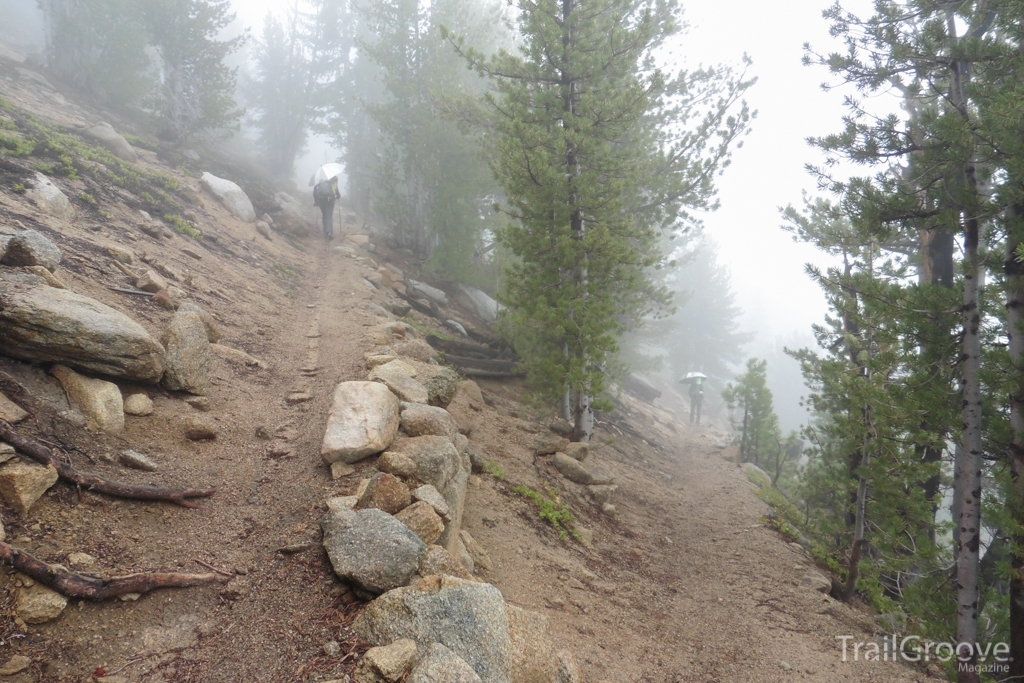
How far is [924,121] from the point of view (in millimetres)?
4820

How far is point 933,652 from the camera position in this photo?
5074 millimetres

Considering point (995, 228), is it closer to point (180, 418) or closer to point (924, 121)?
point (924, 121)

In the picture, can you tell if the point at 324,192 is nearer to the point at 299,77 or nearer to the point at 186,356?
the point at 186,356

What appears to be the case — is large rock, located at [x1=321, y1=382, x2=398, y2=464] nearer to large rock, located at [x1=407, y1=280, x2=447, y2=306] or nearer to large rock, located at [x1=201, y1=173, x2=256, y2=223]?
large rock, located at [x1=407, y1=280, x2=447, y2=306]

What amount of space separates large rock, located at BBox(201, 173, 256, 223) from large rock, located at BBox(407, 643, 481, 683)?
682 inches

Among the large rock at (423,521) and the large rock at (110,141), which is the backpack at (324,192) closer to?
the large rock at (110,141)

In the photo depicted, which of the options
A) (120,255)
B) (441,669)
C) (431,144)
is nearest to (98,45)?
(431,144)

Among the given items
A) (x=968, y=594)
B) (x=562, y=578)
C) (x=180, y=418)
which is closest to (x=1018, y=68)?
(x=968, y=594)

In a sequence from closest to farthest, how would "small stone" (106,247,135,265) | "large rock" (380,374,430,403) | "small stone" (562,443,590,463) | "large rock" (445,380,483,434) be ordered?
"large rock" (380,374,430,403) → "small stone" (106,247,135,265) → "large rock" (445,380,483,434) → "small stone" (562,443,590,463)

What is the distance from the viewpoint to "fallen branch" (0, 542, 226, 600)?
2.53 metres

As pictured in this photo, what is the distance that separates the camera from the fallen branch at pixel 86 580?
2.53 m

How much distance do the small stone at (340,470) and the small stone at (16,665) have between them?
86.8 inches

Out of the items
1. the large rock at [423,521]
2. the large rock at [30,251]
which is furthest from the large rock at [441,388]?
the large rock at [30,251]

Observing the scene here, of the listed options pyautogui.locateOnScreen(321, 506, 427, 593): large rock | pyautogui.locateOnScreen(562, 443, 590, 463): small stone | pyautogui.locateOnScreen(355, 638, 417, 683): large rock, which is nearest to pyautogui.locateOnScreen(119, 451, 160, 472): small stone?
pyautogui.locateOnScreen(321, 506, 427, 593): large rock
